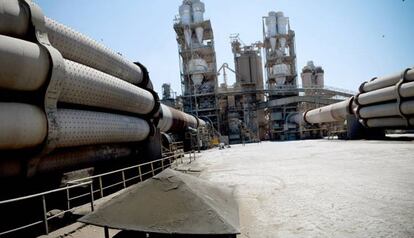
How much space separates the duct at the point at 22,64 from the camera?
5.21 metres

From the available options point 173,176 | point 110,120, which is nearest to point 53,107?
point 110,120

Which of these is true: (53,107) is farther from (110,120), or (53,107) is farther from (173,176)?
(173,176)

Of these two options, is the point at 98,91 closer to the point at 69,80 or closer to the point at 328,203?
the point at 69,80

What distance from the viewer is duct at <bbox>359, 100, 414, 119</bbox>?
19.7 m

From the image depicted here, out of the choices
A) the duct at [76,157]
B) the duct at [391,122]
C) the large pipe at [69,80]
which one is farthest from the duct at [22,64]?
the duct at [391,122]

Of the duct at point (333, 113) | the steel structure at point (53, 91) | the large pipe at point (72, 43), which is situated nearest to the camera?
the steel structure at point (53, 91)

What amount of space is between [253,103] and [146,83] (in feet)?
118

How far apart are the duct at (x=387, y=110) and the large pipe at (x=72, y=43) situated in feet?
59.5

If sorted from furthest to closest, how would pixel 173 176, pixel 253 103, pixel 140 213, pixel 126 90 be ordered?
pixel 253 103, pixel 126 90, pixel 173 176, pixel 140 213

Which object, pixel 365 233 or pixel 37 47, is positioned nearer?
pixel 365 233

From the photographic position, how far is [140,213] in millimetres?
3980

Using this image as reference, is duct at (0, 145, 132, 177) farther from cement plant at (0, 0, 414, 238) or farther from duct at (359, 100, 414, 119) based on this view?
duct at (359, 100, 414, 119)

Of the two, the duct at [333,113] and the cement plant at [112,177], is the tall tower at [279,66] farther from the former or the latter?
the cement plant at [112,177]

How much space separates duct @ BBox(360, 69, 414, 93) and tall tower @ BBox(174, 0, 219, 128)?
2206cm
